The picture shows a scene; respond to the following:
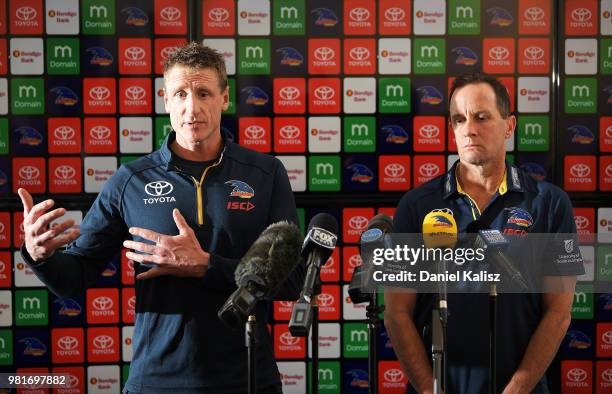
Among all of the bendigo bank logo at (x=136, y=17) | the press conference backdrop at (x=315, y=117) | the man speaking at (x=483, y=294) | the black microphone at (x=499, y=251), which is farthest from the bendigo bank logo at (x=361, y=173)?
the black microphone at (x=499, y=251)

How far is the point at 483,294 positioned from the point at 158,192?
0.98 m

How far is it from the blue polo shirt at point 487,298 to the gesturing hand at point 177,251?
62 centimetres

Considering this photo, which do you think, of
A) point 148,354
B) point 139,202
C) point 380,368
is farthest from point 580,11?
point 148,354

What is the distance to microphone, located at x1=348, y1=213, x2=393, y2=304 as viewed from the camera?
150 centimetres

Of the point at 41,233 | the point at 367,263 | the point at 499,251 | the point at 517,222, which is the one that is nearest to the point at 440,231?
the point at 499,251

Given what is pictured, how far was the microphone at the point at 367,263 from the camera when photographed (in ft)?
4.94

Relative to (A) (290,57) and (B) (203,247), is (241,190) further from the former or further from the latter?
(A) (290,57)

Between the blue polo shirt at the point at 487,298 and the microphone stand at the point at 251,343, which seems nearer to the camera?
the microphone stand at the point at 251,343

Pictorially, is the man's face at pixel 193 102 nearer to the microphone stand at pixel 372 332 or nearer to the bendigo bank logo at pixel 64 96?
the microphone stand at pixel 372 332

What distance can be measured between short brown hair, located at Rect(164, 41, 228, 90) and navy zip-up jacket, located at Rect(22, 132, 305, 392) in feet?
0.73

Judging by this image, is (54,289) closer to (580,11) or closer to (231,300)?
(231,300)

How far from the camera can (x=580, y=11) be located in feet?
10.7

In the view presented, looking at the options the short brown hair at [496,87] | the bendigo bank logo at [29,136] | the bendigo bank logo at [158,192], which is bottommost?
the bendigo bank logo at [158,192]

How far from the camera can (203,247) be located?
6.61ft
